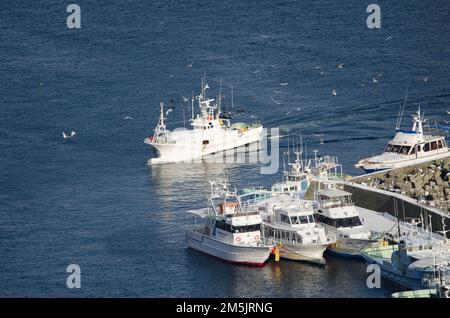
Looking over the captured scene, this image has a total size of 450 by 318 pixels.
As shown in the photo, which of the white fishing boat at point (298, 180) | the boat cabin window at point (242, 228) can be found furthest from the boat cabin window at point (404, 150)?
the boat cabin window at point (242, 228)

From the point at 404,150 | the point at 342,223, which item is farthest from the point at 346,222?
the point at 404,150

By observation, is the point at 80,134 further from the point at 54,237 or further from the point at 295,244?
the point at 295,244

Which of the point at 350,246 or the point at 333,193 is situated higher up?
the point at 333,193

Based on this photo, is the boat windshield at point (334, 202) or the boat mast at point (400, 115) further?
the boat mast at point (400, 115)

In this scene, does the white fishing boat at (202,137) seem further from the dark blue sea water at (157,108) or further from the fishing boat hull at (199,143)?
the dark blue sea water at (157,108)

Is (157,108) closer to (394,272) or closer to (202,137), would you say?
(202,137)

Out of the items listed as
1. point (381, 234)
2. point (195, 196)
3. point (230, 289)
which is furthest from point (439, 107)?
point (230, 289)
